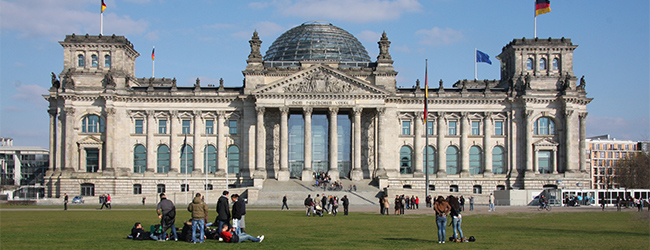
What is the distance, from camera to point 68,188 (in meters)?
86.3

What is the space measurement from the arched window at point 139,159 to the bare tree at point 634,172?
270 feet

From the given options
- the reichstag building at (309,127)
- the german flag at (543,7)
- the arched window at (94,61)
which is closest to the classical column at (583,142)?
the reichstag building at (309,127)

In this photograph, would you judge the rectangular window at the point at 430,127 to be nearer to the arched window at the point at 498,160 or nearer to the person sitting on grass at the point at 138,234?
the arched window at the point at 498,160

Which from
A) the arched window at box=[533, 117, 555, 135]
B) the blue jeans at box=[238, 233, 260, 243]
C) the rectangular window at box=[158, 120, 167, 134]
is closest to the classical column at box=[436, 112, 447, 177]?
the arched window at box=[533, 117, 555, 135]

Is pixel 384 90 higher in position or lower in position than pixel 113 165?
higher

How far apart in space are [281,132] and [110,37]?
2594cm

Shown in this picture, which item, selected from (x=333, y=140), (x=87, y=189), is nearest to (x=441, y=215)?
(x=333, y=140)

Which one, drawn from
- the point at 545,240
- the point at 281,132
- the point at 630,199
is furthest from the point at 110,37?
the point at 545,240

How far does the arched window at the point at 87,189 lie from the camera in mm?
87250

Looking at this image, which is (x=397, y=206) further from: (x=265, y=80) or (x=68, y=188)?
(x=68, y=188)

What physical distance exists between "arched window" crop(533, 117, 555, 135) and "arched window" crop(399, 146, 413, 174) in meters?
16.8

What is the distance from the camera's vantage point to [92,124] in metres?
89.4

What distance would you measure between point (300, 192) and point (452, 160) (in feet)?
83.9

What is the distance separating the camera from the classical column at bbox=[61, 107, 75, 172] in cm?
8750
